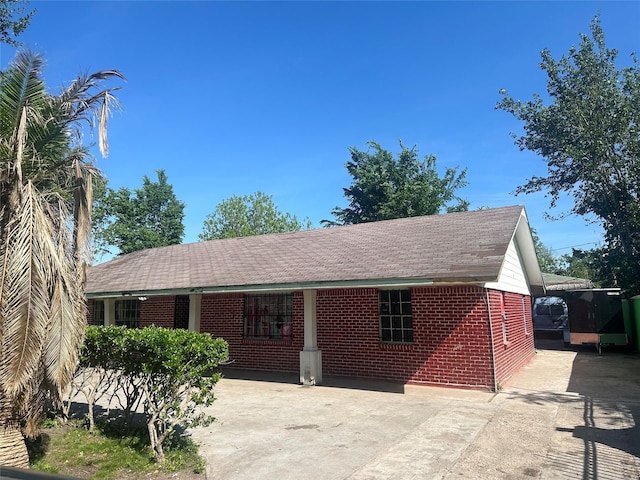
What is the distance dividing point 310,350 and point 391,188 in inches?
966

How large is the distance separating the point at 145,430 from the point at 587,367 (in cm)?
1259

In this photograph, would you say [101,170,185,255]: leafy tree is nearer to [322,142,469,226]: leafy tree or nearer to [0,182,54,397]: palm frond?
[322,142,469,226]: leafy tree

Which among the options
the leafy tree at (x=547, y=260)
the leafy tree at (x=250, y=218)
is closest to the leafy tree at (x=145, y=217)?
the leafy tree at (x=250, y=218)

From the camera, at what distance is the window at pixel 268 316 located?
1234cm

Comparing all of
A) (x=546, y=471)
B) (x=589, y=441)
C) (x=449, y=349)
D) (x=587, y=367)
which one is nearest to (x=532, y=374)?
(x=587, y=367)

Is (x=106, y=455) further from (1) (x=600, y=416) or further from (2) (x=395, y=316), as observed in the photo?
(1) (x=600, y=416)

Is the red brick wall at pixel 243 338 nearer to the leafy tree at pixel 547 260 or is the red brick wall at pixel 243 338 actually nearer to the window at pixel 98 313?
the window at pixel 98 313

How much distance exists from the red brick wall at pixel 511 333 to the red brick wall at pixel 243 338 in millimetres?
5024

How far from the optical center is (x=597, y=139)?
22859 millimetres

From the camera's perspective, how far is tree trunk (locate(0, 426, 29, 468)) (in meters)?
4.77

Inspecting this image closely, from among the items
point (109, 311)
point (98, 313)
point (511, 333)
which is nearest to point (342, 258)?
point (511, 333)

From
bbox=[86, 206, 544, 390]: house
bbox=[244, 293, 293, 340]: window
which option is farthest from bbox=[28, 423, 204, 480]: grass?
bbox=[244, 293, 293, 340]: window

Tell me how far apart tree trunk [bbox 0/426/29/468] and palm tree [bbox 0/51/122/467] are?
0.01 metres

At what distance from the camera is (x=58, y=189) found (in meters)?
5.84
